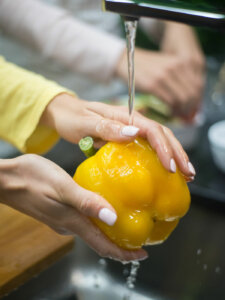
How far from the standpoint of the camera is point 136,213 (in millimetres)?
644

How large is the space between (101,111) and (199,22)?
26cm

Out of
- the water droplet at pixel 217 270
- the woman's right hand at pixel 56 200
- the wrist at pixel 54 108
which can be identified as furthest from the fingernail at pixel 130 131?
the water droplet at pixel 217 270

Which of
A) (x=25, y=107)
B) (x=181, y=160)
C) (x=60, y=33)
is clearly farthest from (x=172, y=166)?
(x=60, y=33)

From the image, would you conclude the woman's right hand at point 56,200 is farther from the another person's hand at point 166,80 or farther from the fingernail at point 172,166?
the another person's hand at point 166,80

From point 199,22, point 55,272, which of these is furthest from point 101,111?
point 55,272

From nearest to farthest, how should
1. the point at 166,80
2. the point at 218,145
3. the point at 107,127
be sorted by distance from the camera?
1. the point at 107,127
2. the point at 218,145
3. the point at 166,80

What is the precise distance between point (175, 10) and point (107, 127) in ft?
0.68

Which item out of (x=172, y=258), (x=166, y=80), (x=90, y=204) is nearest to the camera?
(x=90, y=204)

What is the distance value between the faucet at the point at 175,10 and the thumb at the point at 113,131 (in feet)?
0.56

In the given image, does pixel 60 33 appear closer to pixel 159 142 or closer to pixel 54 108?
pixel 54 108

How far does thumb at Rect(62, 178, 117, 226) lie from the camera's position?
581 millimetres

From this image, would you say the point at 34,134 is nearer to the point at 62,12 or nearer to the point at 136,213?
the point at 136,213

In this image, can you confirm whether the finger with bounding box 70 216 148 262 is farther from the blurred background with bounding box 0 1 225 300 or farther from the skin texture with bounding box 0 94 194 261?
the blurred background with bounding box 0 1 225 300

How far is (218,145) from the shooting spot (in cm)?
119
